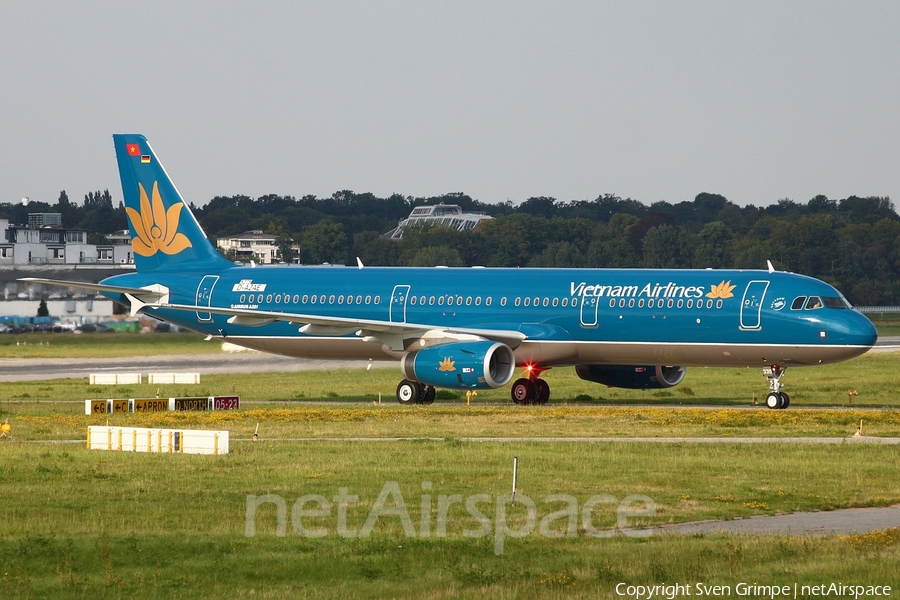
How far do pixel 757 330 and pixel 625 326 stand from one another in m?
4.38

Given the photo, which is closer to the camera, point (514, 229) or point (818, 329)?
point (818, 329)

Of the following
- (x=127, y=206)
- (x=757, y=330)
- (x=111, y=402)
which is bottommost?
(x=111, y=402)

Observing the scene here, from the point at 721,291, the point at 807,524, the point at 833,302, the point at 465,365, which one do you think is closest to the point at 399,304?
the point at 465,365

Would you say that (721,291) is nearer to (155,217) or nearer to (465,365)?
(465,365)

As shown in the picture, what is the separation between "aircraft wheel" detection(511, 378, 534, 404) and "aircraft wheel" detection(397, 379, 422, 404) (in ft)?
11.4

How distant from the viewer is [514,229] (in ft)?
537

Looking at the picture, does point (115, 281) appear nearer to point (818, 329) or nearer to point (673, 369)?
point (673, 369)

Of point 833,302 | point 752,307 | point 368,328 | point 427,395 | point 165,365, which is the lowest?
point 165,365

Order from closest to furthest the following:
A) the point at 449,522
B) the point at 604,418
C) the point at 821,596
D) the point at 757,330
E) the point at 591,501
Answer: the point at 821,596
the point at 449,522
the point at 591,501
the point at 604,418
the point at 757,330

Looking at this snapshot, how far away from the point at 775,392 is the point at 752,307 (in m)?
3.08

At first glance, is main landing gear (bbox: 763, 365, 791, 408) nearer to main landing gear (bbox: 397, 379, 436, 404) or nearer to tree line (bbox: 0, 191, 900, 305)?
main landing gear (bbox: 397, 379, 436, 404)

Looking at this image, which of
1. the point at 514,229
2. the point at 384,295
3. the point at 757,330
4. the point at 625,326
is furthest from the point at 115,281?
the point at 514,229

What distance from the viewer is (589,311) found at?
150ft

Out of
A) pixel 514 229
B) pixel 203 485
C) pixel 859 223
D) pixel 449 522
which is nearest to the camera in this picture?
pixel 449 522
